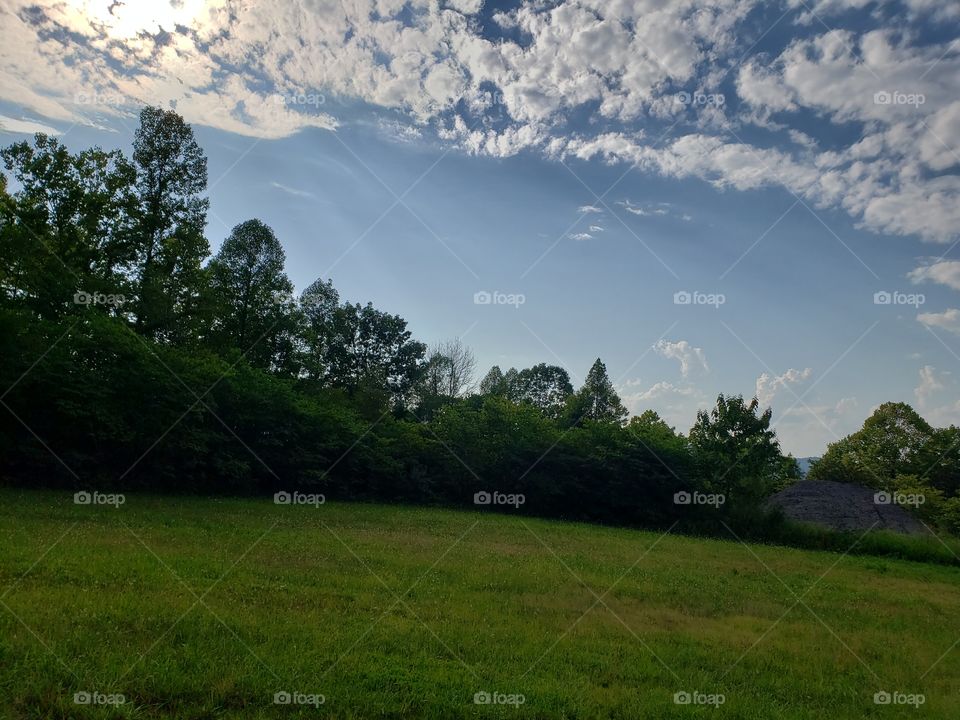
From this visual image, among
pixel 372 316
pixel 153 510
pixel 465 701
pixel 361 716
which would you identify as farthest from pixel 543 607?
pixel 372 316

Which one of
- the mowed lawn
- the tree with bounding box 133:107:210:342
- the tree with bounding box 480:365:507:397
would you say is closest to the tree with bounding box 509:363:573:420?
the tree with bounding box 480:365:507:397

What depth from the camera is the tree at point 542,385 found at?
79.1 meters

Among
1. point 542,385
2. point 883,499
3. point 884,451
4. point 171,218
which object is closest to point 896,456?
point 884,451

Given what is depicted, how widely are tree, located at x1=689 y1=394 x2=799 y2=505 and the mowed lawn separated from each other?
19.0m

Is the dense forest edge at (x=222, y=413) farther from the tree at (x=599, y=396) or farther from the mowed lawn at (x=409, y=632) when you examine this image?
the tree at (x=599, y=396)

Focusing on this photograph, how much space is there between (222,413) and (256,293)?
12.8 meters

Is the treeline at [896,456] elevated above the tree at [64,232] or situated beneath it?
situated beneath

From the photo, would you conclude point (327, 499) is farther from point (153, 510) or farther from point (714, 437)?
point (714, 437)

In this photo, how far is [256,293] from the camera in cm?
4125

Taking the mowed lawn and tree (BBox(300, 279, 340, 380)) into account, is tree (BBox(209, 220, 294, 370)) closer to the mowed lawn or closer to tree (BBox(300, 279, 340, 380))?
tree (BBox(300, 279, 340, 380))

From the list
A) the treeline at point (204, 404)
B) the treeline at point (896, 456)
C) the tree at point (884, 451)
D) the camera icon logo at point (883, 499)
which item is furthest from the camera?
the tree at point (884, 451)

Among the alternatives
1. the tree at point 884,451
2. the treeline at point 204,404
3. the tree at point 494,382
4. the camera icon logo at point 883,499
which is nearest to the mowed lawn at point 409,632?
the treeline at point 204,404

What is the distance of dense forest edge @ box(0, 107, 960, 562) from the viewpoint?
82.8 feet

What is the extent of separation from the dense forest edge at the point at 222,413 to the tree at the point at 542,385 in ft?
102
